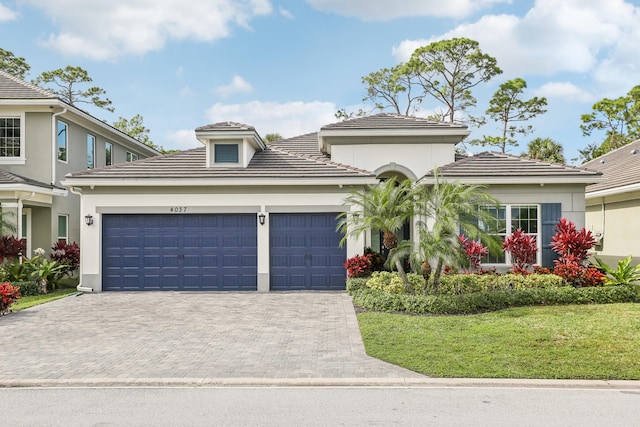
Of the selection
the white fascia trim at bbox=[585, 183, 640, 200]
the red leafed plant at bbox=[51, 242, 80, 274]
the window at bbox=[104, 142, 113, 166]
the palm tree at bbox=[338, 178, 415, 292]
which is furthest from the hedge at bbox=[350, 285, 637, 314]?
the window at bbox=[104, 142, 113, 166]

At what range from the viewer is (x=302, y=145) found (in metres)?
21.6

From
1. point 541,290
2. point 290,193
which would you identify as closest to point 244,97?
point 290,193

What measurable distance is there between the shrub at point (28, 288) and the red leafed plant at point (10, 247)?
91cm

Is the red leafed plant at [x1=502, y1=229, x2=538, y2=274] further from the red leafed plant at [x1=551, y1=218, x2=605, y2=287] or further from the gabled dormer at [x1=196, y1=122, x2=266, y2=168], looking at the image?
the gabled dormer at [x1=196, y1=122, x2=266, y2=168]

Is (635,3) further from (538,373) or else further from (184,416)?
(184,416)

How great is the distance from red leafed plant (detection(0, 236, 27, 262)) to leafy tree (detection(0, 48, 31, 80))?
25399mm

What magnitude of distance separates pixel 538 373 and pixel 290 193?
10052 millimetres

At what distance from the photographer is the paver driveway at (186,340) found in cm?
742

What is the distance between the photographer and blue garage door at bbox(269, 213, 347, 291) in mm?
15883

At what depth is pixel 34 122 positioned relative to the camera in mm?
18250

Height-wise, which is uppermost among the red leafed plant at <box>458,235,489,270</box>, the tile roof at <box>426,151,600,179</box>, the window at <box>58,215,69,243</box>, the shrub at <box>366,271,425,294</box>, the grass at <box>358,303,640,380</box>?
the tile roof at <box>426,151,600,179</box>

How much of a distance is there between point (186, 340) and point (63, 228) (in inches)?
491

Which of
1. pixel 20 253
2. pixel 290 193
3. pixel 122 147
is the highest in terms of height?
pixel 122 147

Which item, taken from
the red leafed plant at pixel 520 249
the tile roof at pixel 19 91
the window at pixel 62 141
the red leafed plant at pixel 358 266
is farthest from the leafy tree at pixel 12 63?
the red leafed plant at pixel 520 249
